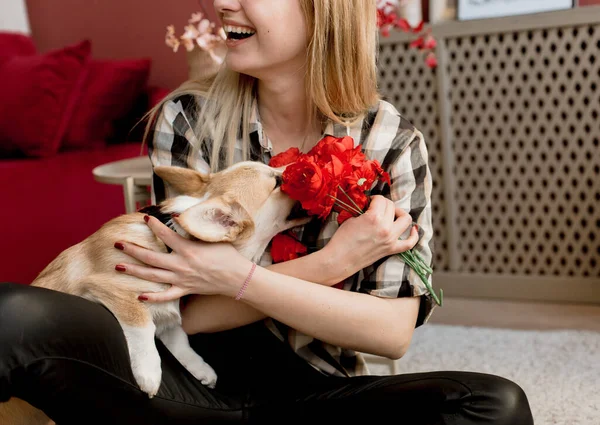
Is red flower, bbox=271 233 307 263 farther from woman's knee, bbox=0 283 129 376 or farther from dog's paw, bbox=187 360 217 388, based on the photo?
woman's knee, bbox=0 283 129 376

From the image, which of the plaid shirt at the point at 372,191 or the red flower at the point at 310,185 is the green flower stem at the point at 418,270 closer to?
the plaid shirt at the point at 372,191

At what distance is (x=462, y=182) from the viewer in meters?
3.00

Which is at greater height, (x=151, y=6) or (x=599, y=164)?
(x=151, y=6)

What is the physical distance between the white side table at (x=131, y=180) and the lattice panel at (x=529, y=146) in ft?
4.57

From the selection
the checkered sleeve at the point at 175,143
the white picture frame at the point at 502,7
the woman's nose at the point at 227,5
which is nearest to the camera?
the woman's nose at the point at 227,5

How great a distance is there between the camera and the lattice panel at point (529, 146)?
2.75 m

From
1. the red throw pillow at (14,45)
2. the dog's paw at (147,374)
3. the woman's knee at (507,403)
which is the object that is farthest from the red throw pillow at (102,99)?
the woman's knee at (507,403)

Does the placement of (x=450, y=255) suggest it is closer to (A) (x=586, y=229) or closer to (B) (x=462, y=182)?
(B) (x=462, y=182)

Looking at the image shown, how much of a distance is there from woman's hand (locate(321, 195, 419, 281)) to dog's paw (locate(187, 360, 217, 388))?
0.32 meters

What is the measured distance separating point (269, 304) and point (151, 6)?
2336 mm

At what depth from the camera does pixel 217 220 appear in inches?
50.3

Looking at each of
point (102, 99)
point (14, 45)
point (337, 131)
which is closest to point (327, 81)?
point (337, 131)

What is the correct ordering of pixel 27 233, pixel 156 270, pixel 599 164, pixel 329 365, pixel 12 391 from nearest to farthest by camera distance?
pixel 12 391 → pixel 156 270 → pixel 329 365 → pixel 27 233 → pixel 599 164

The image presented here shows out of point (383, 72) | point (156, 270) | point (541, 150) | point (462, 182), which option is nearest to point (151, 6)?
point (383, 72)
